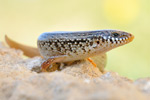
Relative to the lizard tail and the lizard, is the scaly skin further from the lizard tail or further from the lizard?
the lizard tail

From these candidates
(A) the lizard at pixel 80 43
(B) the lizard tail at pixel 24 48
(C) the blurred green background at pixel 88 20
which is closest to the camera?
(A) the lizard at pixel 80 43

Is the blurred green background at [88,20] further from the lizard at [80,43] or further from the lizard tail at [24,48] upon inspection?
the lizard at [80,43]

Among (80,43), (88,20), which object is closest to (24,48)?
(80,43)

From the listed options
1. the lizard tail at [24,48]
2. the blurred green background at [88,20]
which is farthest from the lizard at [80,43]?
the blurred green background at [88,20]

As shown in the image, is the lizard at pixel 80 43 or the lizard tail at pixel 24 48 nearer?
the lizard at pixel 80 43

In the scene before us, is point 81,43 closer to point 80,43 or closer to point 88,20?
point 80,43

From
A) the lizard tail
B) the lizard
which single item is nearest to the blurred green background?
the lizard tail

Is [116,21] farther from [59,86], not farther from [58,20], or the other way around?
[59,86]
